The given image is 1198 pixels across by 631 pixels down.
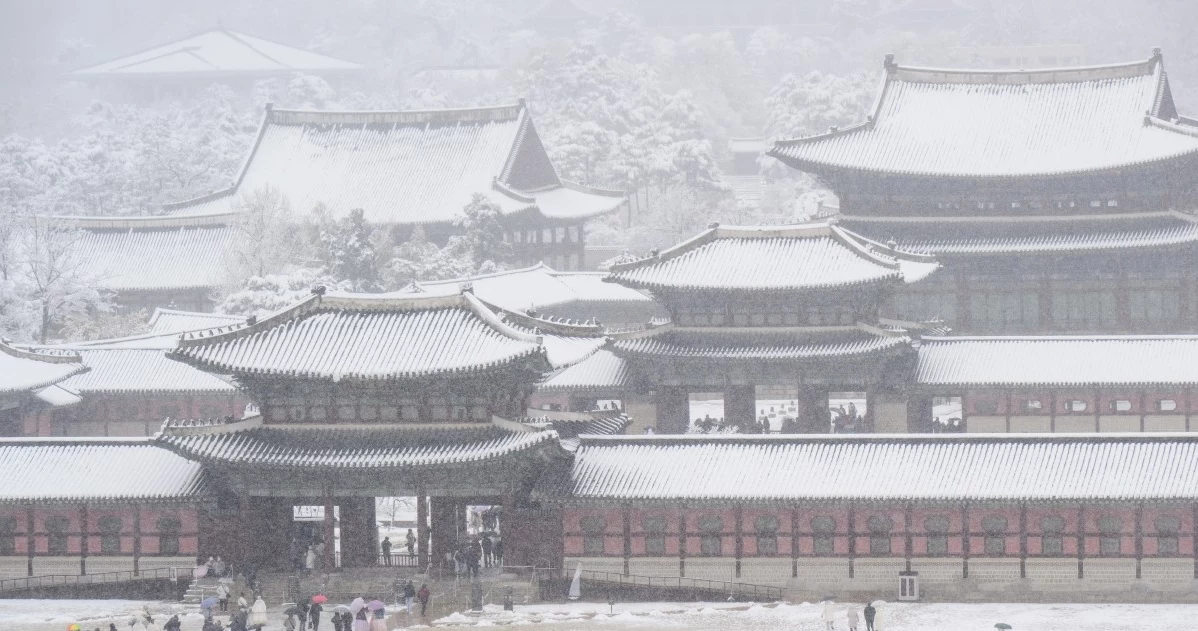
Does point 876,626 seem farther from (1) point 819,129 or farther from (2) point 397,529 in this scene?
(1) point 819,129

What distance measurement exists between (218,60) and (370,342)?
441ft

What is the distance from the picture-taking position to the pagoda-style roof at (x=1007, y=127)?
81.1m

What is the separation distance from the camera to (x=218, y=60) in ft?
614

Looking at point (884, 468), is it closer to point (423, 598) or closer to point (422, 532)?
point (422, 532)

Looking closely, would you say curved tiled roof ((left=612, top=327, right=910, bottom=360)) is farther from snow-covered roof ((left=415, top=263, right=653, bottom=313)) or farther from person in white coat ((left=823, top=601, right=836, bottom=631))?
person in white coat ((left=823, top=601, right=836, bottom=631))

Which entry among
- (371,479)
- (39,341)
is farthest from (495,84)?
(371,479)

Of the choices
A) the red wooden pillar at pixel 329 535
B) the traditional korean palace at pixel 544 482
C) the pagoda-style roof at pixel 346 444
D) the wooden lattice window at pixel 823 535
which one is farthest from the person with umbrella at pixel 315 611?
the wooden lattice window at pixel 823 535

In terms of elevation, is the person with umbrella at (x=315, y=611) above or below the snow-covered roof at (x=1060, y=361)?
below

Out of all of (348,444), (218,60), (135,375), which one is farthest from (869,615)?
(218,60)

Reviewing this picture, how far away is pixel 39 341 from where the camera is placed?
304 feet

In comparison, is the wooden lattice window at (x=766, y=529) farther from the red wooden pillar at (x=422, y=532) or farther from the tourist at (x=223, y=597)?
the tourist at (x=223, y=597)

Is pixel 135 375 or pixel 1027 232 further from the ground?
pixel 1027 232

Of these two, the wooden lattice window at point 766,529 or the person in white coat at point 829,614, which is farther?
the wooden lattice window at point 766,529

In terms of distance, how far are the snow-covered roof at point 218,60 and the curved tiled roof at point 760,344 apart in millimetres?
118764
